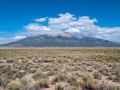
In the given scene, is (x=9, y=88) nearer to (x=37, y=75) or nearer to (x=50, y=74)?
(x=37, y=75)

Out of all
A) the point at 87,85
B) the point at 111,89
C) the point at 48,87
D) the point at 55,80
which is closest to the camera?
the point at 111,89

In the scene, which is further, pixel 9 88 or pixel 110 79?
pixel 110 79

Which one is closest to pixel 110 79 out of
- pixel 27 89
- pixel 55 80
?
pixel 55 80

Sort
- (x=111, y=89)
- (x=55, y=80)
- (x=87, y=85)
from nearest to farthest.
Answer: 1. (x=111, y=89)
2. (x=87, y=85)
3. (x=55, y=80)

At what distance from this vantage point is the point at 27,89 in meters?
10.4

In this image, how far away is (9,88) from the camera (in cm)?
1087

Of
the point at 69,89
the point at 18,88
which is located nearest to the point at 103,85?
the point at 69,89

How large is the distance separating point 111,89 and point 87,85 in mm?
1334

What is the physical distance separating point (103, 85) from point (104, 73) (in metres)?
6.40

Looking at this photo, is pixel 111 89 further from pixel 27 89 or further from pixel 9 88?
pixel 9 88

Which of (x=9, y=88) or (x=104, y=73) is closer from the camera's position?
(x=9, y=88)

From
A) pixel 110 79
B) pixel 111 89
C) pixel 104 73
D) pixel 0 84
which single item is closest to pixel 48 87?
pixel 0 84

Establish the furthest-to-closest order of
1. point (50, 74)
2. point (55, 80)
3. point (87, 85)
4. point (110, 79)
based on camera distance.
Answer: point (50, 74) → point (110, 79) → point (55, 80) → point (87, 85)

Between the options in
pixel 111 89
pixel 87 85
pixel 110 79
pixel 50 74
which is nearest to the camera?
pixel 111 89
